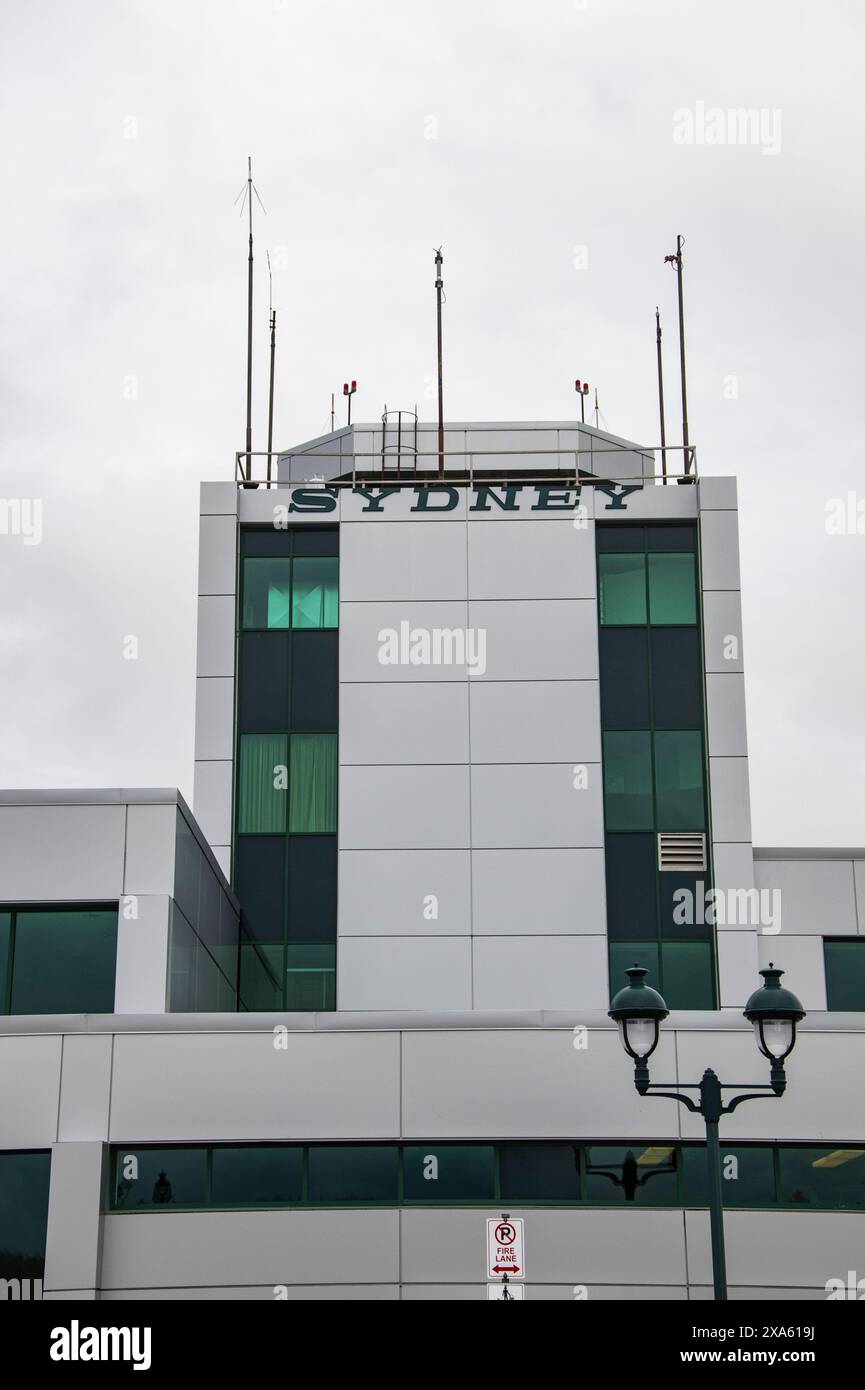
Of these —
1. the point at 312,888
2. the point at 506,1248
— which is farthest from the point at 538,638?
the point at 506,1248

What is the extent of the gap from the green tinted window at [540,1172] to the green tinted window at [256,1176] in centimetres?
255

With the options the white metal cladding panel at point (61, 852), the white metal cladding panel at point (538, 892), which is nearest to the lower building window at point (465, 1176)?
the white metal cladding panel at point (61, 852)

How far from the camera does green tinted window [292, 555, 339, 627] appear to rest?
3341 cm

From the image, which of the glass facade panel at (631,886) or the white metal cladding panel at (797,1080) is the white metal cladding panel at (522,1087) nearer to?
the white metal cladding panel at (797,1080)

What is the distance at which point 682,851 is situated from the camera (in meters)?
31.8

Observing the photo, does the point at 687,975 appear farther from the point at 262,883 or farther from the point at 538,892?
the point at 262,883

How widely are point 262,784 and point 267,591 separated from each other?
12.9ft

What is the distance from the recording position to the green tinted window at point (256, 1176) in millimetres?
21047

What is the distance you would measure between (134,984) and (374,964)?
8.63 metres

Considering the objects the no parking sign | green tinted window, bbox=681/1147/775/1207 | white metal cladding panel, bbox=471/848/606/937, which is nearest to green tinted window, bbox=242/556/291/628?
white metal cladding panel, bbox=471/848/606/937

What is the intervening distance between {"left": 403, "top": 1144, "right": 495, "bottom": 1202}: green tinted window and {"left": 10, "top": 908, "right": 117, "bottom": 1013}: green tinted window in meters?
4.78

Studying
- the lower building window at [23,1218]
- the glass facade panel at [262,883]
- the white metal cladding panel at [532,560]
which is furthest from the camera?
the white metal cladding panel at [532,560]

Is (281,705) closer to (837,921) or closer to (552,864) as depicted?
(552,864)
